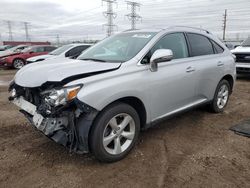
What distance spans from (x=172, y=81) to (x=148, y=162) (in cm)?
126

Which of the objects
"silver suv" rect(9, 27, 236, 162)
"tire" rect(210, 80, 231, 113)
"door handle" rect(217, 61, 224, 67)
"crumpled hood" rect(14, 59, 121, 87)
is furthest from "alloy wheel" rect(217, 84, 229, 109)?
"crumpled hood" rect(14, 59, 121, 87)

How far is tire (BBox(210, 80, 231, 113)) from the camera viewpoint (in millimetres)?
4911

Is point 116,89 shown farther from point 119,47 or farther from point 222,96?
point 222,96

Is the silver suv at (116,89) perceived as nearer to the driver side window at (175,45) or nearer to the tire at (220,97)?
the driver side window at (175,45)

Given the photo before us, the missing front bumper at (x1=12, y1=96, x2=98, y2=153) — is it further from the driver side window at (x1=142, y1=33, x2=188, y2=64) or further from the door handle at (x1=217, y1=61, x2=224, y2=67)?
the door handle at (x1=217, y1=61, x2=224, y2=67)

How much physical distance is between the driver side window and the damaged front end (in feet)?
4.44

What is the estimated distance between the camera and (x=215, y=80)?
4.71 meters

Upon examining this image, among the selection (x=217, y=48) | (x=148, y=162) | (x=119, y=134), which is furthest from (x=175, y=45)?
(x=148, y=162)

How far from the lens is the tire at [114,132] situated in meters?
2.82

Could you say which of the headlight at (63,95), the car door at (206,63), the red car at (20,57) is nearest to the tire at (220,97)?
the car door at (206,63)

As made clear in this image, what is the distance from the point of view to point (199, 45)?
14.7 ft

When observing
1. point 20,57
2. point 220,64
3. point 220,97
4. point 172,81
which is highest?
point 220,64

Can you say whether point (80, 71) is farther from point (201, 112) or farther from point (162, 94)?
point (201, 112)

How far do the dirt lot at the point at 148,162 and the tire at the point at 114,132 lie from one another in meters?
0.16
